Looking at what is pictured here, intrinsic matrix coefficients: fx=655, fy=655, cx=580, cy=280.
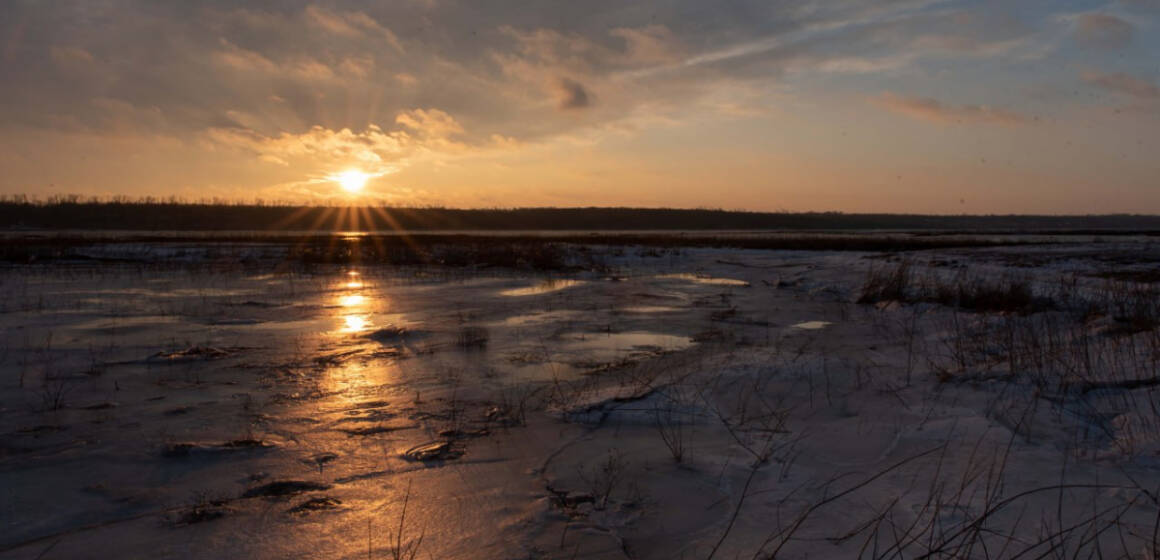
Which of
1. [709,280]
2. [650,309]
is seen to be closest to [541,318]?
[650,309]

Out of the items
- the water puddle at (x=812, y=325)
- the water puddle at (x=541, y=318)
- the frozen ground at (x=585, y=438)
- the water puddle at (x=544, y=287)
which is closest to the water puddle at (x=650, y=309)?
the water puddle at (x=541, y=318)

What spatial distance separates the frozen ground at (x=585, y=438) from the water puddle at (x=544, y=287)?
4.77 m

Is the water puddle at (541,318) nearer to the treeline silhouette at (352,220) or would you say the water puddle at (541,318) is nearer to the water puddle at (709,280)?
the water puddle at (709,280)

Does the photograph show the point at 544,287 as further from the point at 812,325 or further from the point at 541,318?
the point at 812,325

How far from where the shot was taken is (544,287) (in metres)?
16.7

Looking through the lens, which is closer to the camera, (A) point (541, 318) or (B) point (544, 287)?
(A) point (541, 318)

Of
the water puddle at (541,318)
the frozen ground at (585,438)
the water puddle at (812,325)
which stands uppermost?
the frozen ground at (585,438)

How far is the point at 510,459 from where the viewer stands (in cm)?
440

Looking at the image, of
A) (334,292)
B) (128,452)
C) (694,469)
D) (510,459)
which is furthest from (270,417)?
(334,292)

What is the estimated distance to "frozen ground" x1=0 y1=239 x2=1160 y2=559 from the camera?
322 centimetres

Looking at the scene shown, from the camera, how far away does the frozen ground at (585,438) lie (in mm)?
3223

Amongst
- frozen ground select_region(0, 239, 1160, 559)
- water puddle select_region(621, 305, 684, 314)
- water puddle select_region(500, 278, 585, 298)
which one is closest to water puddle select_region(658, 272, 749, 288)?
water puddle select_region(500, 278, 585, 298)

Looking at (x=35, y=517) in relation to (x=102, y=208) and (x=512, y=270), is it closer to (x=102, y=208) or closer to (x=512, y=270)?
(x=512, y=270)

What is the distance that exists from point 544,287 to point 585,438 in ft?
39.4
